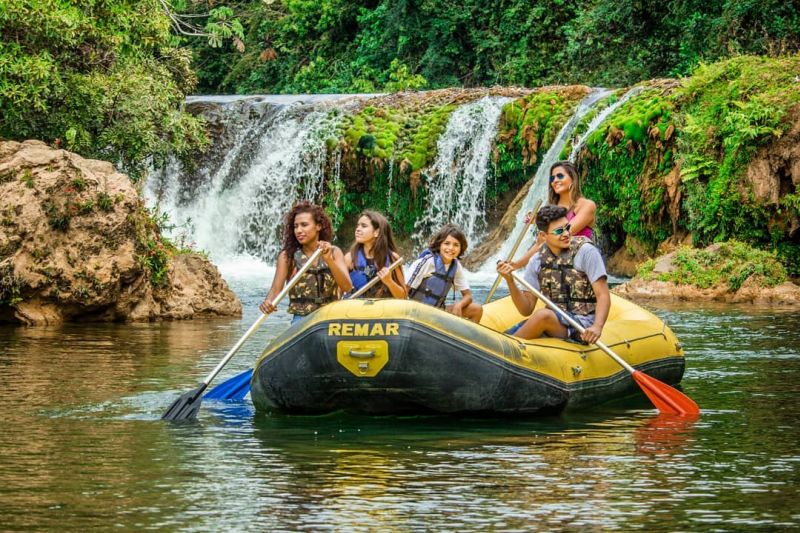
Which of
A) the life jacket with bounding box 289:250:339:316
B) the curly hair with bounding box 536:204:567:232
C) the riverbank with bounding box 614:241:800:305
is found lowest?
the riverbank with bounding box 614:241:800:305

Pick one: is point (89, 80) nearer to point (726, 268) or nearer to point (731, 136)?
point (731, 136)

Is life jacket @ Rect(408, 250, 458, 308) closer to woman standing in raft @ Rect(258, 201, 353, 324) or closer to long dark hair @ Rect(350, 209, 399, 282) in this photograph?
long dark hair @ Rect(350, 209, 399, 282)

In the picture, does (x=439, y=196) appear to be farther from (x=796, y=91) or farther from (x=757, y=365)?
(x=757, y=365)

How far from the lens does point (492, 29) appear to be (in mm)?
33594

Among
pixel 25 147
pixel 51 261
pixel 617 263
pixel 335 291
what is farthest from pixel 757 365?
pixel 617 263

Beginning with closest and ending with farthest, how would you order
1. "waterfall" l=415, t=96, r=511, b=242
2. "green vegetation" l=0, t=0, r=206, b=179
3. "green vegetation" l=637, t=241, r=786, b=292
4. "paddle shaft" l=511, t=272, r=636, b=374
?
"paddle shaft" l=511, t=272, r=636, b=374
"green vegetation" l=0, t=0, r=206, b=179
"green vegetation" l=637, t=241, r=786, b=292
"waterfall" l=415, t=96, r=511, b=242

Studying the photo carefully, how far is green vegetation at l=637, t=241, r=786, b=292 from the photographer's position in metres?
17.6

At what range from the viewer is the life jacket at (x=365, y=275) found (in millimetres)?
9570

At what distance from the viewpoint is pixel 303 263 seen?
377 inches

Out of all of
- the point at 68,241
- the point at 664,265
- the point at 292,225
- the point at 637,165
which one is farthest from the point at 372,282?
the point at 637,165

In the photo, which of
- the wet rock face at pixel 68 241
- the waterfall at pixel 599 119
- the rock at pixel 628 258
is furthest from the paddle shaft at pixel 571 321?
the waterfall at pixel 599 119


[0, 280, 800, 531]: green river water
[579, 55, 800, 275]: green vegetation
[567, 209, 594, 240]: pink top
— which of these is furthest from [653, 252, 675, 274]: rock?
[567, 209, 594, 240]: pink top

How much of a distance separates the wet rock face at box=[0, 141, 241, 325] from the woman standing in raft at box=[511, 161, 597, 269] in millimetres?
5888

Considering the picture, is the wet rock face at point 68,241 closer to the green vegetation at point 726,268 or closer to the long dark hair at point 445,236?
the long dark hair at point 445,236
